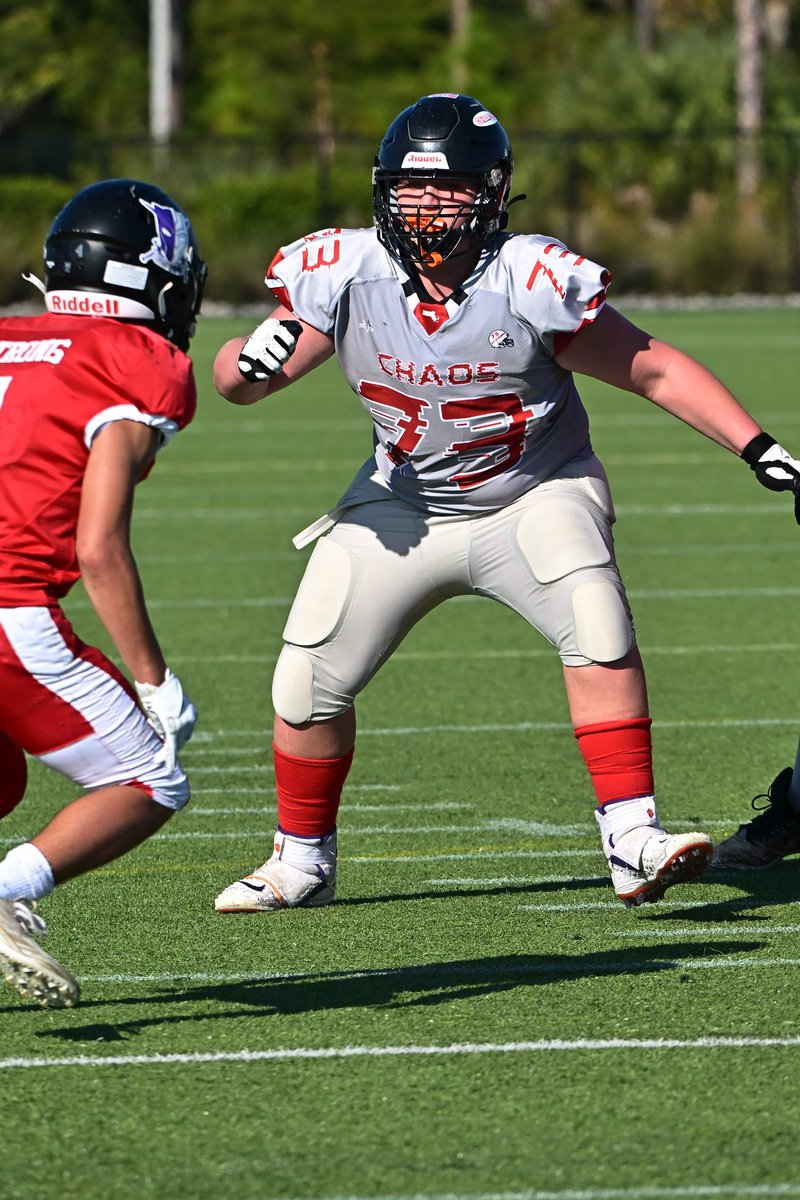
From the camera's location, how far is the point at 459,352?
470 cm

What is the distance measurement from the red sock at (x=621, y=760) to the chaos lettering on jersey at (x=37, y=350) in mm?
1574

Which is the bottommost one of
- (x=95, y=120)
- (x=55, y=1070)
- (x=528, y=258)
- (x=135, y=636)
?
(x=95, y=120)

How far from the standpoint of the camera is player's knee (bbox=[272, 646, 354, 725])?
486 cm

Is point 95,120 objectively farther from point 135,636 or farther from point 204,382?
point 135,636

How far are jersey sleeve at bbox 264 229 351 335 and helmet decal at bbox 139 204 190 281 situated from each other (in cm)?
74

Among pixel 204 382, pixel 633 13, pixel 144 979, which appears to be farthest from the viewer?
pixel 633 13

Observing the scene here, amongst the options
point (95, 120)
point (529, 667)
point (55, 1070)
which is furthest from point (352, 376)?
point (95, 120)

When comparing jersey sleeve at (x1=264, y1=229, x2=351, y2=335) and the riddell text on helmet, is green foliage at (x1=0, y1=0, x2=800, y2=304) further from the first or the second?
the riddell text on helmet

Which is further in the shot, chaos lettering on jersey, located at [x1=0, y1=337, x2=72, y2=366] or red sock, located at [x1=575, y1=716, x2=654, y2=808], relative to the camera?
red sock, located at [x1=575, y1=716, x2=654, y2=808]

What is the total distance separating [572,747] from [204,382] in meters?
12.5

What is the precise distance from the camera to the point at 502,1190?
317 centimetres

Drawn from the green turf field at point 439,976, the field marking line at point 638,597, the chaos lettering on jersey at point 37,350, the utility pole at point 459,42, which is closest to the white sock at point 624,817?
the green turf field at point 439,976

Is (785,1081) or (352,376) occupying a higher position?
(352,376)

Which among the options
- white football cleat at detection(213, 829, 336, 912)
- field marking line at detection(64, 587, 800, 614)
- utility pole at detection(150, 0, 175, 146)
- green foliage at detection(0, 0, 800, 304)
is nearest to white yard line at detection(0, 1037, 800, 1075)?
white football cleat at detection(213, 829, 336, 912)
